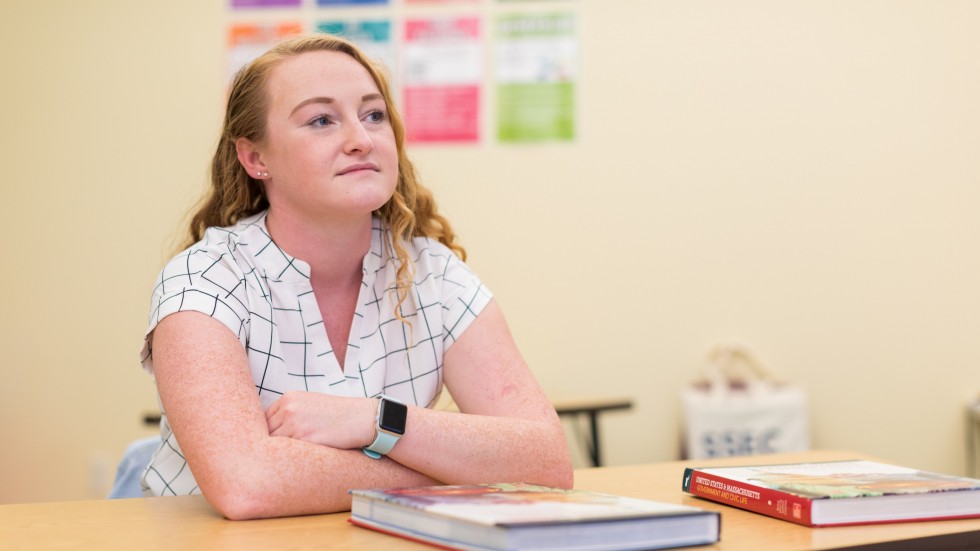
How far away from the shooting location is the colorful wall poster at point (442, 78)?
3682 millimetres

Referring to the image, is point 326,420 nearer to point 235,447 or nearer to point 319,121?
point 235,447

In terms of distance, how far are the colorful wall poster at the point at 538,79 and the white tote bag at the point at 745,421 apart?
1090 mm

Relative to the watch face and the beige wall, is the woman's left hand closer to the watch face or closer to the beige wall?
the watch face

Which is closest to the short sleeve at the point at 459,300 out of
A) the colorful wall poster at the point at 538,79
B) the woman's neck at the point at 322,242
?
the woman's neck at the point at 322,242

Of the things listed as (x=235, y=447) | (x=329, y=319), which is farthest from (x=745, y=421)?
(x=235, y=447)

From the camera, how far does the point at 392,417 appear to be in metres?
1.21

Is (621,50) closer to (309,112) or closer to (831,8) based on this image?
(831,8)

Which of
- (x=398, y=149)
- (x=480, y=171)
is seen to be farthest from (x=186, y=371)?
(x=480, y=171)

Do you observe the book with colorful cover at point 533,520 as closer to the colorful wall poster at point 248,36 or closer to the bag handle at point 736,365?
the bag handle at point 736,365

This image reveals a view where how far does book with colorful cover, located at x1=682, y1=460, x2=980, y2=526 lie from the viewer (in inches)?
39.7

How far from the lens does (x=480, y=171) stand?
3.69 meters

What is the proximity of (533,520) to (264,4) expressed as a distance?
3.33 meters

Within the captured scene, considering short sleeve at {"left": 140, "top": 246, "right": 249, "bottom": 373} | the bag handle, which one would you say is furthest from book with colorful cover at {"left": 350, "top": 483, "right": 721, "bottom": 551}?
the bag handle

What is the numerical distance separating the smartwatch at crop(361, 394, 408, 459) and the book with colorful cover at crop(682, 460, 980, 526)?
14.6 inches
